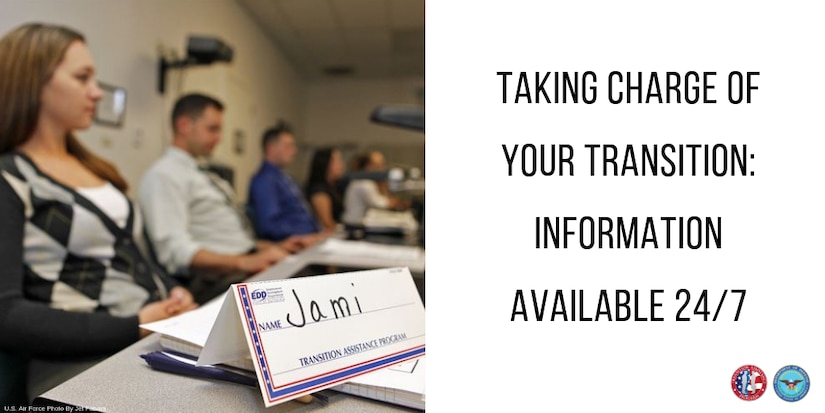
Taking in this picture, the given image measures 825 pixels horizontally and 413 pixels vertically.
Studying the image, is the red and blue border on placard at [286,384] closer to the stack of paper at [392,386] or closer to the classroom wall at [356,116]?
the stack of paper at [392,386]

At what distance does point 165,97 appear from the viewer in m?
2.87

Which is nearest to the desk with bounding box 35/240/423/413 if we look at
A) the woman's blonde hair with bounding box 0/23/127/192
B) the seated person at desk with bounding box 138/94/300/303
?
the woman's blonde hair with bounding box 0/23/127/192

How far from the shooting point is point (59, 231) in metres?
1.01

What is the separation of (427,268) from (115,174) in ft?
3.86

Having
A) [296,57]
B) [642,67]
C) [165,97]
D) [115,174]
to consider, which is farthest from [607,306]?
[296,57]

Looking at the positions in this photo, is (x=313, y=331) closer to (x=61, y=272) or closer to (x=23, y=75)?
(x=61, y=272)

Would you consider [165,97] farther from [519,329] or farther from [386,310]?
[519,329]

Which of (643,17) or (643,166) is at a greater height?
(643,17)

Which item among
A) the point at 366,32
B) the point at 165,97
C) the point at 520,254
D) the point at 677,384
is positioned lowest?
the point at 677,384

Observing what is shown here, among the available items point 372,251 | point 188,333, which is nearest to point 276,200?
point 372,251

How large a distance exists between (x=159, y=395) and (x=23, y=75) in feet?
2.95

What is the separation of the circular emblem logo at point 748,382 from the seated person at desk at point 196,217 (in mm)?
1395

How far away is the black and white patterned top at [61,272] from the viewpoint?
87 centimetres

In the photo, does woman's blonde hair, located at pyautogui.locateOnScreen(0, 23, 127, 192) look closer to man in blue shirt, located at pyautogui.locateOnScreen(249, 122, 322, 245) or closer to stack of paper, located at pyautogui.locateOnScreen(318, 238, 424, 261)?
stack of paper, located at pyautogui.locateOnScreen(318, 238, 424, 261)
